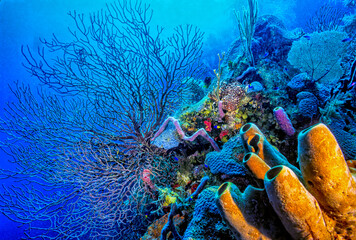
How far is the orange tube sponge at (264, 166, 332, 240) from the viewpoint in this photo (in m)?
0.86

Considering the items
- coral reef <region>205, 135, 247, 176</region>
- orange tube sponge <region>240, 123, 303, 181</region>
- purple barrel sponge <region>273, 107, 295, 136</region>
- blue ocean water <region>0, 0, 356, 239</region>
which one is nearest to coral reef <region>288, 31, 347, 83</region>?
blue ocean water <region>0, 0, 356, 239</region>

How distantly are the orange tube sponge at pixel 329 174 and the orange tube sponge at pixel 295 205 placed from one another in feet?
0.27

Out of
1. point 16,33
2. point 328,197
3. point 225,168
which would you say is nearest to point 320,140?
point 328,197

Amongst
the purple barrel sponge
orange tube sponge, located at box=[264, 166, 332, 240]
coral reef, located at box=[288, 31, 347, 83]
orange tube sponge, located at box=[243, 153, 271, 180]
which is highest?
coral reef, located at box=[288, 31, 347, 83]

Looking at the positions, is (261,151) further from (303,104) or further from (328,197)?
(303,104)

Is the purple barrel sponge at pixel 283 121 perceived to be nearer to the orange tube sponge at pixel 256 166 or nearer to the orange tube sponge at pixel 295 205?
the orange tube sponge at pixel 256 166

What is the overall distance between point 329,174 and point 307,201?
19 cm

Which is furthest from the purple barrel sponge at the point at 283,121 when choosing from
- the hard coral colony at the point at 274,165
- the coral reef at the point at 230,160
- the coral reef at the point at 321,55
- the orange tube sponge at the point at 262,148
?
the coral reef at the point at 321,55

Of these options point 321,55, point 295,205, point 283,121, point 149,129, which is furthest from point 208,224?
point 321,55

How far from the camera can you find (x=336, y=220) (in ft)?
3.24

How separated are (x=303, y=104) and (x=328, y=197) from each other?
2242mm

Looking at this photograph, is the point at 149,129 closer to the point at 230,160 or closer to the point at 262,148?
the point at 230,160

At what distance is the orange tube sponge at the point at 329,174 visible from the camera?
90 cm

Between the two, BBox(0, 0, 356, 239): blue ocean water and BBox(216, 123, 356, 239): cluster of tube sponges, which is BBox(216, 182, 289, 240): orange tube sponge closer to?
BBox(216, 123, 356, 239): cluster of tube sponges
